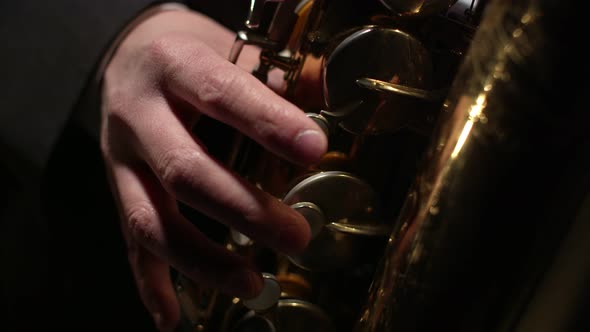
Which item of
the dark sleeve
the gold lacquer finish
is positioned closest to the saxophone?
the gold lacquer finish

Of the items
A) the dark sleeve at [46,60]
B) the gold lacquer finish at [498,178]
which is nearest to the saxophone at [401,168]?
the gold lacquer finish at [498,178]

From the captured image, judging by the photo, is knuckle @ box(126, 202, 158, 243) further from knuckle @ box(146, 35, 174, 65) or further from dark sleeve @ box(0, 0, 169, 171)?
dark sleeve @ box(0, 0, 169, 171)

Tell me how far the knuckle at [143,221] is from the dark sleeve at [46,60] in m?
0.32

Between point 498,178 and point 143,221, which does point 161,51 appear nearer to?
point 143,221

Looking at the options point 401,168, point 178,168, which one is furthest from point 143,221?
point 401,168

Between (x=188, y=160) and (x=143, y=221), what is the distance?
9 centimetres

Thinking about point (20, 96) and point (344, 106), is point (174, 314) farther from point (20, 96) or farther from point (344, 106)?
point (20, 96)

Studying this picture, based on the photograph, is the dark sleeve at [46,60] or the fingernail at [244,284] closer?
the fingernail at [244,284]

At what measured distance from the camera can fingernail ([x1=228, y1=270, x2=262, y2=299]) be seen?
0.37m

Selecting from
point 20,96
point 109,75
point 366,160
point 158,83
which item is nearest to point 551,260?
point 366,160

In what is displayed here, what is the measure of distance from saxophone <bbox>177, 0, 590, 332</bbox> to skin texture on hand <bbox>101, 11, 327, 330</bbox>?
0.13ft

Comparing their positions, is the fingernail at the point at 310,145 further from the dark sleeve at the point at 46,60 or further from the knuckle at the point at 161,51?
the dark sleeve at the point at 46,60

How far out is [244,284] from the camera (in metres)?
0.37

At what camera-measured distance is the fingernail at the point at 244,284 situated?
37cm
